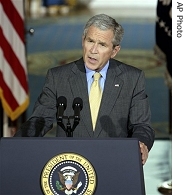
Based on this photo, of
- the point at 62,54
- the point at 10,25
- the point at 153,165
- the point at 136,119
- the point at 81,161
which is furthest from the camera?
the point at 62,54

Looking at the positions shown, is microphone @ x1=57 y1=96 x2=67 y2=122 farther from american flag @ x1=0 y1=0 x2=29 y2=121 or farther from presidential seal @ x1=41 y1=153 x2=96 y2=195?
american flag @ x1=0 y1=0 x2=29 y2=121

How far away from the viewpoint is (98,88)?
4.01m

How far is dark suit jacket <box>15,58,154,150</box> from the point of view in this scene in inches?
155

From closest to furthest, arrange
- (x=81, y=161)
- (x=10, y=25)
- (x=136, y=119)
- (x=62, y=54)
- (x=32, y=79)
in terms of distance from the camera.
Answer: (x=81, y=161) → (x=136, y=119) → (x=10, y=25) → (x=32, y=79) → (x=62, y=54)

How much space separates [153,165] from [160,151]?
422mm

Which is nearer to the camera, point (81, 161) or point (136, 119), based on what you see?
point (81, 161)

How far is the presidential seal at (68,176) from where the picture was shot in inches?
133

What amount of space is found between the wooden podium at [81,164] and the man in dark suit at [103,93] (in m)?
0.43

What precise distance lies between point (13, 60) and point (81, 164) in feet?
11.1

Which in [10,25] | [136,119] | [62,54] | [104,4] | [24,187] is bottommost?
[24,187]

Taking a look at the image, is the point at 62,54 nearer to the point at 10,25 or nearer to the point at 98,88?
the point at 10,25

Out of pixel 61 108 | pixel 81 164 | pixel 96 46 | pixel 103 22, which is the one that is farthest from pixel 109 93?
pixel 81 164

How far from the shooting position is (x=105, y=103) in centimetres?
398

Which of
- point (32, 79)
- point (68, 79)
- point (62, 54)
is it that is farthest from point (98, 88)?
point (62, 54)
